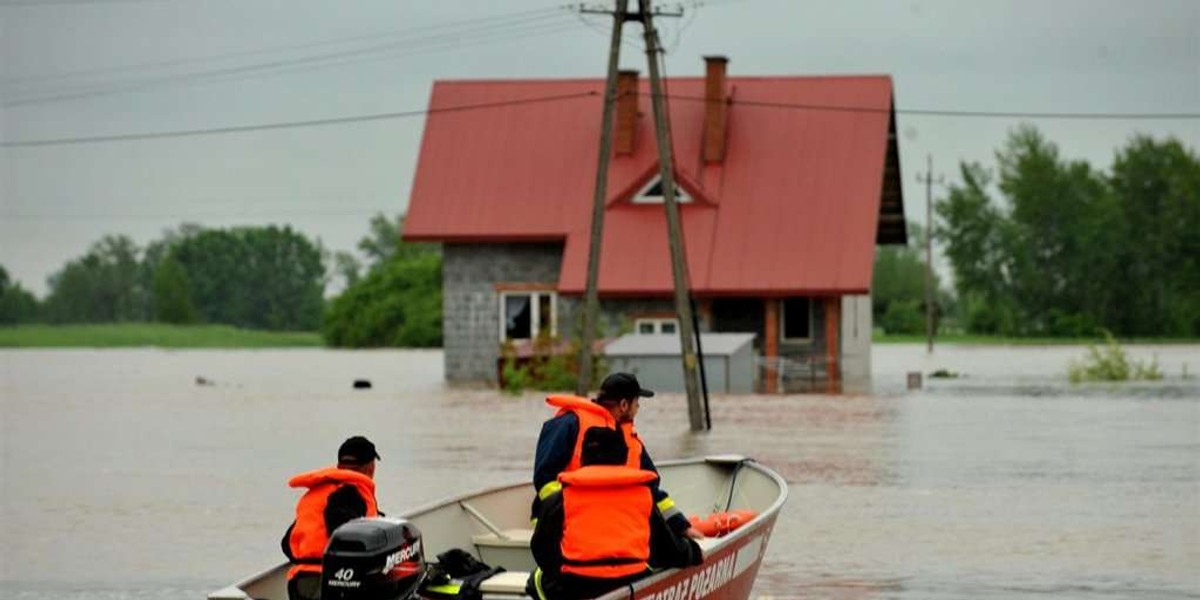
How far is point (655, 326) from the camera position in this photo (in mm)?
54406

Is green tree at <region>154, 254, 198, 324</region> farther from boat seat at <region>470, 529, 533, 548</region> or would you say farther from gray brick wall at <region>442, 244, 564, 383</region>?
boat seat at <region>470, 529, 533, 548</region>

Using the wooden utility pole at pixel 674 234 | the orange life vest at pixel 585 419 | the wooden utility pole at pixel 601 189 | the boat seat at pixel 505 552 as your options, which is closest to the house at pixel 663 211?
the wooden utility pole at pixel 601 189

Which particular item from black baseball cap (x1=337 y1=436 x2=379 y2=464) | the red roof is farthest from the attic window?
black baseball cap (x1=337 y1=436 x2=379 y2=464)

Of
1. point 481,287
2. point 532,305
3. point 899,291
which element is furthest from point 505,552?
point 899,291

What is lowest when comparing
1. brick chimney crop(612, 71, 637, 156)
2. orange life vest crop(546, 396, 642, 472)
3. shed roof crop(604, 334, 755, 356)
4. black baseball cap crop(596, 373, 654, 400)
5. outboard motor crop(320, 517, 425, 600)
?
outboard motor crop(320, 517, 425, 600)

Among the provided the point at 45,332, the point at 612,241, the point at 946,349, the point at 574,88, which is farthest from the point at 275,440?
the point at 45,332

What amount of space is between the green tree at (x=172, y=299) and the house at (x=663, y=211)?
103m

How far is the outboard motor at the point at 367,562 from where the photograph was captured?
1175cm

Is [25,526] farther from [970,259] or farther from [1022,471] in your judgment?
[970,259]

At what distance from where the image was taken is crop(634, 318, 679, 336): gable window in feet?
178

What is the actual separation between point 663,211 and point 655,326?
3306 millimetres

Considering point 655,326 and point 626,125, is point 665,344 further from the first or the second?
point 626,125

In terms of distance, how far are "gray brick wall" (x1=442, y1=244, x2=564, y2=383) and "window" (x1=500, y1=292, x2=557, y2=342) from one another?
21 centimetres

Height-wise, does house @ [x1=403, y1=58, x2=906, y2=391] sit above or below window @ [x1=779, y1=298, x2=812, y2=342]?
above
